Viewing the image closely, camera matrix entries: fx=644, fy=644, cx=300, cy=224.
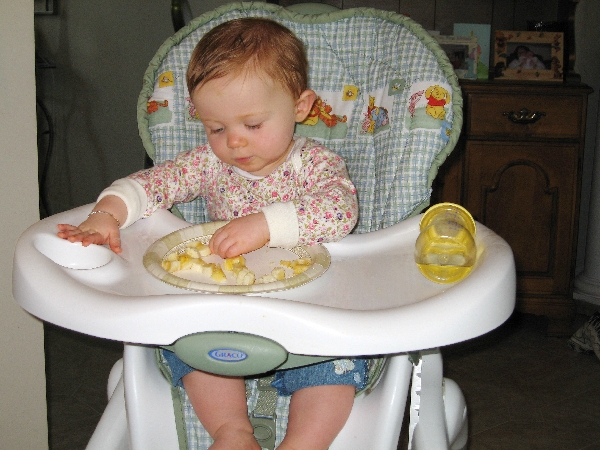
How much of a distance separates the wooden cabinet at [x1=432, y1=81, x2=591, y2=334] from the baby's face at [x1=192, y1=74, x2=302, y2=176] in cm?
105

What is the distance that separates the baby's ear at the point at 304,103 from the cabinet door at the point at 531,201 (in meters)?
1.04

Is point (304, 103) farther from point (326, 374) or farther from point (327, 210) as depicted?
point (326, 374)

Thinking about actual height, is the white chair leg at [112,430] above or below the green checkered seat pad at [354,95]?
below

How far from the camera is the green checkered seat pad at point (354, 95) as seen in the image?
0.95 metres

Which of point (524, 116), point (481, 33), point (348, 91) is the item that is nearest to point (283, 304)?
point (348, 91)

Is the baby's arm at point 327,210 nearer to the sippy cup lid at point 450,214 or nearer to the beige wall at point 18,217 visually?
the sippy cup lid at point 450,214

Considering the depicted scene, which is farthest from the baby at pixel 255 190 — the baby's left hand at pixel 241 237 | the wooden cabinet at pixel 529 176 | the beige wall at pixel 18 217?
the wooden cabinet at pixel 529 176

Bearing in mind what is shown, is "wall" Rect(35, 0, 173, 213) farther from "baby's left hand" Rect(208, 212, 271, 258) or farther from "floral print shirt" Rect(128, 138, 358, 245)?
"baby's left hand" Rect(208, 212, 271, 258)

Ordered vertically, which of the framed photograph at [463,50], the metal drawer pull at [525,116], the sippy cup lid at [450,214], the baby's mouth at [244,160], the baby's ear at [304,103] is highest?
the framed photograph at [463,50]

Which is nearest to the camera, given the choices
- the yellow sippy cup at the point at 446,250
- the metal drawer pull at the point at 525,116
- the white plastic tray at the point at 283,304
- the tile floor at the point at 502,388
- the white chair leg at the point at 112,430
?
the white plastic tray at the point at 283,304

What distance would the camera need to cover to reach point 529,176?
6.35ft

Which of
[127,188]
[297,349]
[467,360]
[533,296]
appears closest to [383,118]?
[127,188]

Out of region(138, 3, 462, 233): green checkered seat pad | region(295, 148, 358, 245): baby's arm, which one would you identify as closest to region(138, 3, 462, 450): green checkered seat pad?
region(138, 3, 462, 233): green checkered seat pad

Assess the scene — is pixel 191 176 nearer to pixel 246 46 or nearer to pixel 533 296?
pixel 246 46
